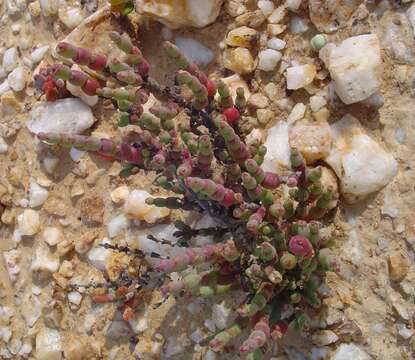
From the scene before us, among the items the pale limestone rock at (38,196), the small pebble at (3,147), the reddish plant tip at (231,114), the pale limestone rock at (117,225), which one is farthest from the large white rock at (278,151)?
the small pebble at (3,147)

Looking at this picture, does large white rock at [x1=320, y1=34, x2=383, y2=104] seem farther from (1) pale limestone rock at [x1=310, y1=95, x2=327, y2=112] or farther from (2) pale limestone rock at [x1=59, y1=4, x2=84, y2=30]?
(2) pale limestone rock at [x1=59, y1=4, x2=84, y2=30]

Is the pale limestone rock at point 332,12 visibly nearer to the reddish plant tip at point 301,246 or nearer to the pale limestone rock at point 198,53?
the pale limestone rock at point 198,53

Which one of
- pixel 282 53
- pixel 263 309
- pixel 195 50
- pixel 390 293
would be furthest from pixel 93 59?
pixel 390 293

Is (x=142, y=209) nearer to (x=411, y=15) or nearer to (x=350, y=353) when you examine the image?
(x=350, y=353)

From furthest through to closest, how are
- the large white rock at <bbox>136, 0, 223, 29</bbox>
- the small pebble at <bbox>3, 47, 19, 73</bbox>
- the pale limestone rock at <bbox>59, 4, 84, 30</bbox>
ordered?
1. the small pebble at <bbox>3, 47, 19, 73</bbox>
2. the pale limestone rock at <bbox>59, 4, 84, 30</bbox>
3. the large white rock at <bbox>136, 0, 223, 29</bbox>

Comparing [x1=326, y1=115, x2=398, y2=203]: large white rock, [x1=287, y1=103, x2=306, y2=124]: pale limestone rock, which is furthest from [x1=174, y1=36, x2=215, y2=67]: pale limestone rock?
[x1=326, y1=115, x2=398, y2=203]: large white rock

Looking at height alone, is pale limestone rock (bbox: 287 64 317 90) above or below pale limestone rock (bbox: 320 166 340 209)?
above
